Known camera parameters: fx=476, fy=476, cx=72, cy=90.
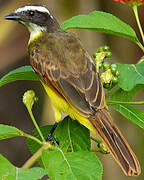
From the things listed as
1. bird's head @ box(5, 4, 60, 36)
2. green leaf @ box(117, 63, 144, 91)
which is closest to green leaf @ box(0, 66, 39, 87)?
green leaf @ box(117, 63, 144, 91)

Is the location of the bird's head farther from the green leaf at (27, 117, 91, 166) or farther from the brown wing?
the green leaf at (27, 117, 91, 166)

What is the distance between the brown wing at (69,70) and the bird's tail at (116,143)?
0.26ft

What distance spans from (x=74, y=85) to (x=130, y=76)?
1.72 feet

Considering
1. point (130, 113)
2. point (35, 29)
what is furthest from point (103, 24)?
point (35, 29)

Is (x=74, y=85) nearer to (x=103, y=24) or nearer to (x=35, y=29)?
(x=103, y=24)

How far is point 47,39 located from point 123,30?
0.94m

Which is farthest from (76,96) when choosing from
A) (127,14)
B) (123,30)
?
(127,14)

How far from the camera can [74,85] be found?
10.7 ft

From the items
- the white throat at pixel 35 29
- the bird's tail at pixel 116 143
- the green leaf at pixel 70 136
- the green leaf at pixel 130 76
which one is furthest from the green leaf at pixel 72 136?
the white throat at pixel 35 29

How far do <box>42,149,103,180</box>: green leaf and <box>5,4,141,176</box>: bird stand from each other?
0.43m

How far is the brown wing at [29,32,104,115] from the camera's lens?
321 centimetres

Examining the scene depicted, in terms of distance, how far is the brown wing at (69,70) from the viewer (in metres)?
3.21

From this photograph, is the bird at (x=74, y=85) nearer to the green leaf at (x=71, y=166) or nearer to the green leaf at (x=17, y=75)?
the green leaf at (x=17, y=75)

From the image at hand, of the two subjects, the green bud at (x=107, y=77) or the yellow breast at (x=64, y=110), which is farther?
the yellow breast at (x=64, y=110)
